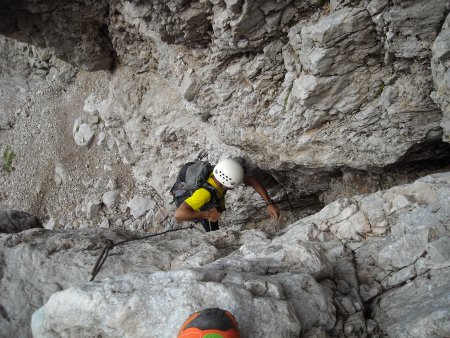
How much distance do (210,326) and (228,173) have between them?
4.47 metres

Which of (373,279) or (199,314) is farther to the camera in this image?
(373,279)

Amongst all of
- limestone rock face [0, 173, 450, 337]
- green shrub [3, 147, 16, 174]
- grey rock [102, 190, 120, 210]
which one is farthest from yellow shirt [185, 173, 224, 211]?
green shrub [3, 147, 16, 174]

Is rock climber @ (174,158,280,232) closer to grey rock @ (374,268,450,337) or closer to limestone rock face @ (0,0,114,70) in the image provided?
grey rock @ (374,268,450,337)

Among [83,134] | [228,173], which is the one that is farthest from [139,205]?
[228,173]

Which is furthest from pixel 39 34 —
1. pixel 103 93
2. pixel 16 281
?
pixel 16 281

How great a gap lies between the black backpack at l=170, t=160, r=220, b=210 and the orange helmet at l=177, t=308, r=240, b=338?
4.46m

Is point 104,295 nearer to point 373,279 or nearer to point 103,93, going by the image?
point 373,279

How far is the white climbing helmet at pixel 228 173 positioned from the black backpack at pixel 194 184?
311 mm

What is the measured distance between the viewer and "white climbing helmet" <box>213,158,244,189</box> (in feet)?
22.5

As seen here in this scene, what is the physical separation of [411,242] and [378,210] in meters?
0.81

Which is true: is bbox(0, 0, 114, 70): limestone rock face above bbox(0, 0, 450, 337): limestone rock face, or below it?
above

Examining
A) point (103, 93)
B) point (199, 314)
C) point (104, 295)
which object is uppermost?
point (103, 93)

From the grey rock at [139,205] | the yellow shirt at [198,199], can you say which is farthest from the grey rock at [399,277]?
the grey rock at [139,205]

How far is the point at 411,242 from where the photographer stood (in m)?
3.90
